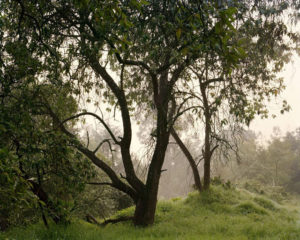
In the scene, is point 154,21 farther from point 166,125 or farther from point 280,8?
point 280,8

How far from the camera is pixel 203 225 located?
9.46 m

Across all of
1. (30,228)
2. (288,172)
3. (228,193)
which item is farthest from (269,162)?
(30,228)

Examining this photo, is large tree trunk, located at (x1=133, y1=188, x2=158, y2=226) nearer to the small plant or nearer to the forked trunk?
the forked trunk

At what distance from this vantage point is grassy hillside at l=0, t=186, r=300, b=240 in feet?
25.7

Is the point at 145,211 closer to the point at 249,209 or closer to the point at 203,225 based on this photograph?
the point at 203,225

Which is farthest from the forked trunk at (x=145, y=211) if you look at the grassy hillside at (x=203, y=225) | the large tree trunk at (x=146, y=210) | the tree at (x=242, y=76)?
the tree at (x=242, y=76)

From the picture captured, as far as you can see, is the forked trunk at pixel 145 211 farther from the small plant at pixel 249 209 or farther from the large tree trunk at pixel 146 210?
the small plant at pixel 249 209

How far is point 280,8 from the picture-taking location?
30.3 feet

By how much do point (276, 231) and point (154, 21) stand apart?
6.88m

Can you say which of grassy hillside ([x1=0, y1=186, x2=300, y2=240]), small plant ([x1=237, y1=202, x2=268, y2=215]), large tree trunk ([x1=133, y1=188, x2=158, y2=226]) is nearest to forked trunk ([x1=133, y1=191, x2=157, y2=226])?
large tree trunk ([x1=133, y1=188, x2=158, y2=226])

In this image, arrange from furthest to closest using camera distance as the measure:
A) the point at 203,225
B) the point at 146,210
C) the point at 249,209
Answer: the point at 249,209 < the point at 146,210 < the point at 203,225

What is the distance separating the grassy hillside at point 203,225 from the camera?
784 cm

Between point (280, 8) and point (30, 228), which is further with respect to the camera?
point (280, 8)

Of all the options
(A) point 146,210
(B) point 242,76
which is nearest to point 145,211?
(A) point 146,210
